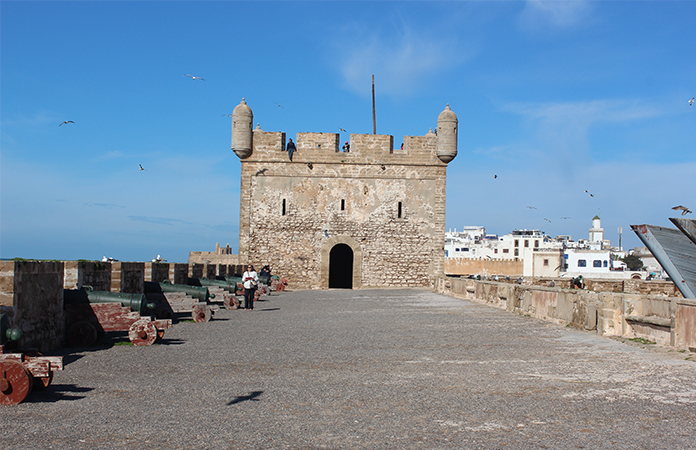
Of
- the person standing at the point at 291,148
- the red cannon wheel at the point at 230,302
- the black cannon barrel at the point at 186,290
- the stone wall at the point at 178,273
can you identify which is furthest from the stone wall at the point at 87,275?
the person standing at the point at 291,148

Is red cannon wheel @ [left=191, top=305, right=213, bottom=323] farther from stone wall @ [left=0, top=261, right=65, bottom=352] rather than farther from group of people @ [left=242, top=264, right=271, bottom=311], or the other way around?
stone wall @ [left=0, top=261, right=65, bottom=352]

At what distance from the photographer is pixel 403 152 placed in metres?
23.8

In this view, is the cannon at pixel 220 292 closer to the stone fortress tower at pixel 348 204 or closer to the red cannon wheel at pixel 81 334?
the red cannon wheel at pixel 81 334

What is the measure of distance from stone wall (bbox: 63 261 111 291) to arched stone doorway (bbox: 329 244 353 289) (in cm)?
1810

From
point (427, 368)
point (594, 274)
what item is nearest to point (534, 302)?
point (427, 368)

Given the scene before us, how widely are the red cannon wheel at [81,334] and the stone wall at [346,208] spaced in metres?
16.1

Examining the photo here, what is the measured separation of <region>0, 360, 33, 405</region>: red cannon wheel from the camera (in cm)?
431

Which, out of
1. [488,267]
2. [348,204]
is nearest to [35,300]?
[348,204]

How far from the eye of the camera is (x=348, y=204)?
77.8 ft

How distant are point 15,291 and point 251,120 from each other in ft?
58.6

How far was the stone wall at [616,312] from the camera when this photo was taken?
696 centimetres

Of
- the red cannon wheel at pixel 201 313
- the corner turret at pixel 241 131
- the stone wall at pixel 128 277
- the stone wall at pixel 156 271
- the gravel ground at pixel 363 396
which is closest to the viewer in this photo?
the gravel ground at pixel 363 396

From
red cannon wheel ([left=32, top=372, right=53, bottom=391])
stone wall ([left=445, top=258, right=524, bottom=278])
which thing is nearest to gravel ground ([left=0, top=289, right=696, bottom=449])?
red cannon wheel ([left=32, top=372, right=53, bottom=391])

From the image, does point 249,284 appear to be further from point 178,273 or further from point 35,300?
point 35,300
